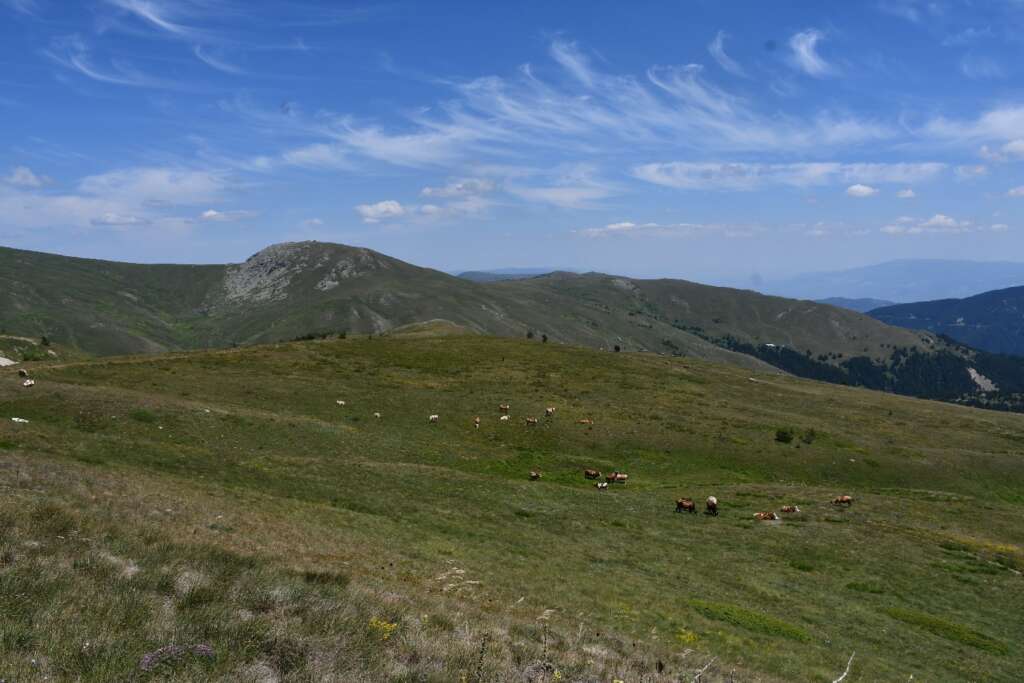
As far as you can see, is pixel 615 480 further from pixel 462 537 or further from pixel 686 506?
pixel 462 537

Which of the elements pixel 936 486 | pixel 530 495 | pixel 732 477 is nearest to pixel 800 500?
pixel 732 477

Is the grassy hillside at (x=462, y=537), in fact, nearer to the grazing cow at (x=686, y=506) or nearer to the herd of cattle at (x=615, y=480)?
the herd of cattle at (x=615, y=480)

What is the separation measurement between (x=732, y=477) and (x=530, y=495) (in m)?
21.8

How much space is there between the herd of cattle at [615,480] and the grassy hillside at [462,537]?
2.80 ft

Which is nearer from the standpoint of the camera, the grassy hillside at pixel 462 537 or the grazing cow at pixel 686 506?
the grassy hillside at pixel 462 537

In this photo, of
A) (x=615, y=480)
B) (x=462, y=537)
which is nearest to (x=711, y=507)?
(x=615, y=480)

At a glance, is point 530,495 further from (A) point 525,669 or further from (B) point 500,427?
(A) point 525,669

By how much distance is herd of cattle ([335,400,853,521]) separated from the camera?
35.2 m

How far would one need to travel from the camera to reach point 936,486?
5162 centimetres

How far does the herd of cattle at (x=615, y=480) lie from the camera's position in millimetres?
35188

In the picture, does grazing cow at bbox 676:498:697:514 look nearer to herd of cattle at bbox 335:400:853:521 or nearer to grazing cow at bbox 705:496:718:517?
herd of cattle at bbox 335:400:853:521

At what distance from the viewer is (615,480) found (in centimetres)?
4269

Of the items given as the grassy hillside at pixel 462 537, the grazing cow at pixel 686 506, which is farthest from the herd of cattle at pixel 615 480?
the grassy hillside at pixel 462 537

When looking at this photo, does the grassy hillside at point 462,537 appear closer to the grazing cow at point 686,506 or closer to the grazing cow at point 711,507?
the grazing cow at point 711,507
